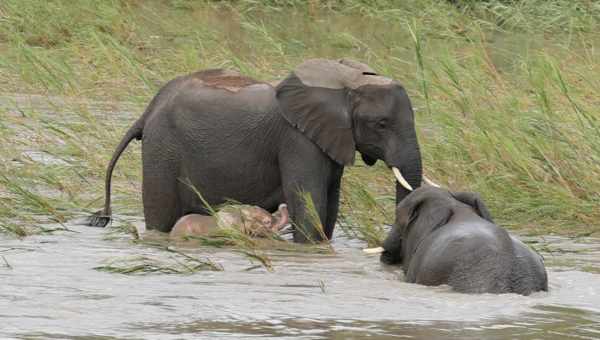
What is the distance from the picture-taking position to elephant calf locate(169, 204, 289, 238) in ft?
26.8

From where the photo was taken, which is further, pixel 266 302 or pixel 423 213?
pixel 423 213

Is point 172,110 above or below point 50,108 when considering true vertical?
above

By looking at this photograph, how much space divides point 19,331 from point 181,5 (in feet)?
49.8

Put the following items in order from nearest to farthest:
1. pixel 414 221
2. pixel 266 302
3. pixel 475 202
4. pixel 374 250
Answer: pixel 266 302, pixel 475 202, pixel 414 221, pixel 374 250

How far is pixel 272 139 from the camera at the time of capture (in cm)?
834

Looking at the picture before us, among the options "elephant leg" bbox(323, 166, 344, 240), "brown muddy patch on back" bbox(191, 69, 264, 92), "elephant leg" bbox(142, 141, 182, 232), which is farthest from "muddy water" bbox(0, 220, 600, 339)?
"brown muddy patch on back" bbox(191, 69, 264, 92)

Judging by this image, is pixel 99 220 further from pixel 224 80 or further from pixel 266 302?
pixel 266 302

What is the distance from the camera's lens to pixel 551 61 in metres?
9.81

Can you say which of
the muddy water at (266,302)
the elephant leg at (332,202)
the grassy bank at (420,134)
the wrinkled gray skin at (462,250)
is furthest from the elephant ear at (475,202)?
the elephant leg at (332,202)

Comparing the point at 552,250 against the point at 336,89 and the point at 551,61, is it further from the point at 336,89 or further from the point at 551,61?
the point at 551,61

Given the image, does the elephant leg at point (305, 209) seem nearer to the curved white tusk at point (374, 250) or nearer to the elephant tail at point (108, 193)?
the curved white tusk at point (374, 250)

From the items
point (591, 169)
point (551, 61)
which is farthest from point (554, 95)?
point (591, 169)

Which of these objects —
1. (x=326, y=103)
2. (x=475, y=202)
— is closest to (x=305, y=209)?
(x=326, y=103)

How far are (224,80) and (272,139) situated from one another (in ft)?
1.67
